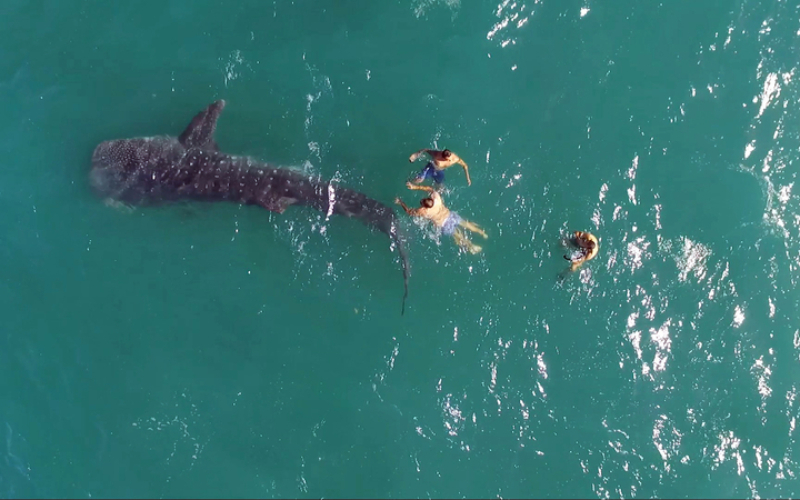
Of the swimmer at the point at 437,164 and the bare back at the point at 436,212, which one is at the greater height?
the swimmer at the point at 437,164

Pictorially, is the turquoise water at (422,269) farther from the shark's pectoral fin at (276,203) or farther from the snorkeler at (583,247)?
the snorkeler at (583,247)

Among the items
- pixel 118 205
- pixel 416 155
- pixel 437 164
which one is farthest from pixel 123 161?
pixel 437 164

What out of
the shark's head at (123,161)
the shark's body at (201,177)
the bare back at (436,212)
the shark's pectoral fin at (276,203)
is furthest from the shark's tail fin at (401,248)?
the shark's head at (123,161)

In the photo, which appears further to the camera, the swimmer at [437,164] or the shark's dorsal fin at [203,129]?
the shark's dorsal fin at [203,129]

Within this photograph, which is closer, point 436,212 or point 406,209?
point 436,212

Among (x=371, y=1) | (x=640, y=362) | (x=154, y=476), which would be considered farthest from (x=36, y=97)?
(x=640, y=362)

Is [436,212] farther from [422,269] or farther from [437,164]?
[422,269]

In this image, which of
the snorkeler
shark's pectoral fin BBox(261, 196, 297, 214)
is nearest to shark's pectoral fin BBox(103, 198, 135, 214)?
shark's pectoral fin BBox(261, 196, 297, 214)
